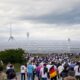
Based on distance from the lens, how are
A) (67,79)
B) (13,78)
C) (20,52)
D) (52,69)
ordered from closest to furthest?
(67,79), (13,78), (52,69), (20,52)

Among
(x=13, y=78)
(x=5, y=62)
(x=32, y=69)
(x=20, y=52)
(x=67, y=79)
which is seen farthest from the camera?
(x=20, y=52)

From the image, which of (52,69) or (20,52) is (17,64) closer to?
(20,52)

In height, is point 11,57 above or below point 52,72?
above

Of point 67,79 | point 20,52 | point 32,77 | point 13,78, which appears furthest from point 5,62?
point 67,79

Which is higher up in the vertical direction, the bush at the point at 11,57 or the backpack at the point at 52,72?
the bush at the point at 11,57

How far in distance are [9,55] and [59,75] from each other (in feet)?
74.4

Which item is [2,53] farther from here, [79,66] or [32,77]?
[79,66]

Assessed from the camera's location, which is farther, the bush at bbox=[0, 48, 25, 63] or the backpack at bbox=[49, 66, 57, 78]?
the bush at bbox=[0, 48, 25, 63]

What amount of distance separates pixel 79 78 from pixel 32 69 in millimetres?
3166

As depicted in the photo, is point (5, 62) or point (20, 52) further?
point (20, 52)

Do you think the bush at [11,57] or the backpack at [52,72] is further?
the bush at [11,57]

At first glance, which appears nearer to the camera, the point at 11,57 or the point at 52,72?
the point at 52,72

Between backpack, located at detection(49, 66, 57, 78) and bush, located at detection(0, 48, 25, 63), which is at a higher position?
bush, located at detection(0, 48, 25, 63)

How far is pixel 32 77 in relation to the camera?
2566 centimetres
